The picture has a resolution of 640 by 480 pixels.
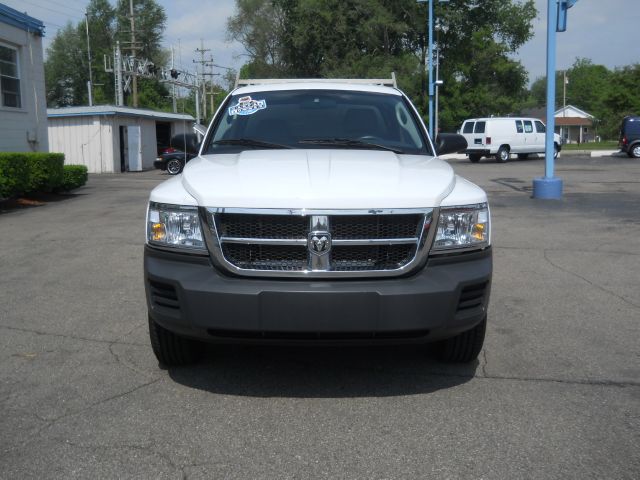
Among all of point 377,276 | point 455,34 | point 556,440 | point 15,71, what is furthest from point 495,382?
point 455,34

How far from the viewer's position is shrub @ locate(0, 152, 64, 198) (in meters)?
13.7

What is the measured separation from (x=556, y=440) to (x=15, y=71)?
17243 millimetres

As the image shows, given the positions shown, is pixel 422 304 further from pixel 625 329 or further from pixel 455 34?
pixel 455 34

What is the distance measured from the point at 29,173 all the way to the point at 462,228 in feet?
43.7

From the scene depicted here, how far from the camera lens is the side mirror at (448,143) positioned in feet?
17.5

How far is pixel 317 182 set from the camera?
3559 millimetres

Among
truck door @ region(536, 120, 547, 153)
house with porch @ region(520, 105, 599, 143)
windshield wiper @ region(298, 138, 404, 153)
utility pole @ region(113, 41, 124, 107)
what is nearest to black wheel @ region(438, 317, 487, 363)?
windshield wiper @ region(298, 138, 404, 153)

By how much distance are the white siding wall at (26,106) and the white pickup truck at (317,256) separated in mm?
14770

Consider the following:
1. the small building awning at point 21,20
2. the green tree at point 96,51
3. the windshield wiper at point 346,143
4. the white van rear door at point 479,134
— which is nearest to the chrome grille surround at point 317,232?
the windshield wiper at point 346,143

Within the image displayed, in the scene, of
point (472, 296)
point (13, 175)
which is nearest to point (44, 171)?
point (13, 175)

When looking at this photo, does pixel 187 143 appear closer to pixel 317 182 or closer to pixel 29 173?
pixel 317 182

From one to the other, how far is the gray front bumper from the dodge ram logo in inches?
6.1

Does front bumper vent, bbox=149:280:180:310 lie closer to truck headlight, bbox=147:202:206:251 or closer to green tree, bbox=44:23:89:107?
truck headlight, bbox=147:202:206:251

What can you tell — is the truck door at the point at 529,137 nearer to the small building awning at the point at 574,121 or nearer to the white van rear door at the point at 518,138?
the white van rear door at the point at 518,138
